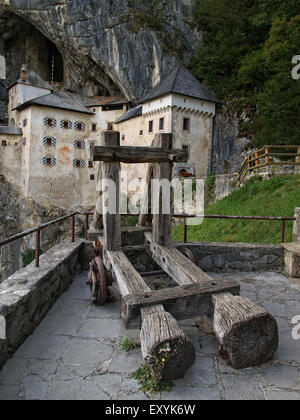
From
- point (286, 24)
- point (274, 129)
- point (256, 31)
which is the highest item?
point (256, 31)

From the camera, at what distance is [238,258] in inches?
211

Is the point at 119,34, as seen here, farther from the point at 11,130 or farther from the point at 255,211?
the point at 255,211

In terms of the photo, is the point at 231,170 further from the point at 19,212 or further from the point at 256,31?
the point at 19,212

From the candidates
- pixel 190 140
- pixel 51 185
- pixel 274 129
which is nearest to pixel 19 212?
pixel 51 185

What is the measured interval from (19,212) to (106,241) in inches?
1098

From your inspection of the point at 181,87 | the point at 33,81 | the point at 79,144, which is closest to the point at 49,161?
the point at 79,144

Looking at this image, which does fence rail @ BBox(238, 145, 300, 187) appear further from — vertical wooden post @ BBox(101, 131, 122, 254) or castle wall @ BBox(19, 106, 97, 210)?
castle wall @ BBox(19, 106, 97, 210)

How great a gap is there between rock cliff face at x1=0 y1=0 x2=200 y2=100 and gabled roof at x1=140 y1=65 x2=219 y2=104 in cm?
202

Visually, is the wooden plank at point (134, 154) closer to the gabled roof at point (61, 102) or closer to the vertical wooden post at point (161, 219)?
the vertical wooden post at point (161, 219)

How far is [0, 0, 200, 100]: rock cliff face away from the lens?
27516 mm

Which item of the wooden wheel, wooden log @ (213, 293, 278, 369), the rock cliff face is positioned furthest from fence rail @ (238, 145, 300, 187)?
the rock cliff face

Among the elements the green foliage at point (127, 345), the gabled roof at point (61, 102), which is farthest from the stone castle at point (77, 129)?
the green foliage at point (127, 345)

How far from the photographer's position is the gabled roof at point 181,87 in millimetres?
24906
